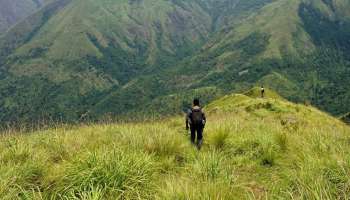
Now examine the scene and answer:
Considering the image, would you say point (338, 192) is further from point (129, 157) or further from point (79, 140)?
point (79, 140)

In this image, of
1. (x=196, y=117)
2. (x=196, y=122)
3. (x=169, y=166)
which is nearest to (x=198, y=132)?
(x=196, y=122)

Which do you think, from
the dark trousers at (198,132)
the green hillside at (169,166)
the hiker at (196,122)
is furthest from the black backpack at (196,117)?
the green hillside at (169,166)

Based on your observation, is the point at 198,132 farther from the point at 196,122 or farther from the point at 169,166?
the point at 169,166

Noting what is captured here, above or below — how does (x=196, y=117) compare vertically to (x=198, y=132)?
above

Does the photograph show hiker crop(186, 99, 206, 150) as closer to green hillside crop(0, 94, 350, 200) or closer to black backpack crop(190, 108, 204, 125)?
black backpack crop(190, 108, 204, 125)

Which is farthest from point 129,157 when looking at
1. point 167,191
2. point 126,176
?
point 167,191

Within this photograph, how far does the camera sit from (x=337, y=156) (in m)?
8.07

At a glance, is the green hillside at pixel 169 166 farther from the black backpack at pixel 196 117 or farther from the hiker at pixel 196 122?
the black backpack at pixel 196 117

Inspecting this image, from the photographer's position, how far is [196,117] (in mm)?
14000

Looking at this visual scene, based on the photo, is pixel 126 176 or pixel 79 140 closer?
pixel 126 176

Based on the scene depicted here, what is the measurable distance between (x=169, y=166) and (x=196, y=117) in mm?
4407

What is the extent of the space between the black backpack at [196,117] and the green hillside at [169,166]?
0.50m

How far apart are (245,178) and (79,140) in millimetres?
4461

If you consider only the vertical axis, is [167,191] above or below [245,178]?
above
